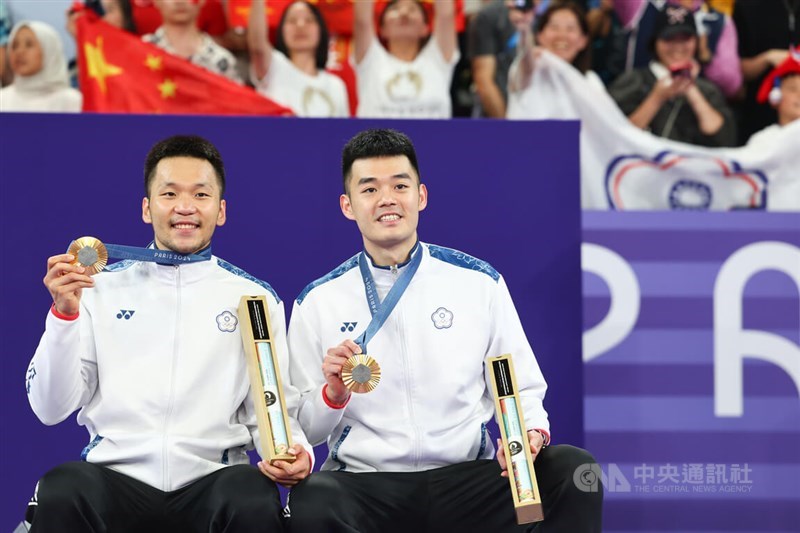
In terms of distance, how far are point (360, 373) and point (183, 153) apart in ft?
2.90

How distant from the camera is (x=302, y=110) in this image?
5.11 meters

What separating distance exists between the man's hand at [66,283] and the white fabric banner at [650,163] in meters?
2.74

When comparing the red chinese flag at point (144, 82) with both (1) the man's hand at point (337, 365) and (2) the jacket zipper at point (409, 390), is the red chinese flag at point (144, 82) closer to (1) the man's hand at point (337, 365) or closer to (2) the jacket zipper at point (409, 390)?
(2) the jacket zipper at point (409, 390)

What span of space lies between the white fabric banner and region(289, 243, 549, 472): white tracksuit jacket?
190 cm

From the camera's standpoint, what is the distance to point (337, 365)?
2.88m

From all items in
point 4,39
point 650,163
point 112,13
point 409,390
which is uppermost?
point 112,13

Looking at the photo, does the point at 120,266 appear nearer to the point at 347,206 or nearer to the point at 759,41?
the point at 347,206

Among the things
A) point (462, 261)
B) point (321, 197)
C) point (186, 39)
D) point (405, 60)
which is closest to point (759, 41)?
point (405, 60)

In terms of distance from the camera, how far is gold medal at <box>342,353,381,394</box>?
2.85 metres

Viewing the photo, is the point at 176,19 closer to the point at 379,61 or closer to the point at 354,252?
the point at 379,61

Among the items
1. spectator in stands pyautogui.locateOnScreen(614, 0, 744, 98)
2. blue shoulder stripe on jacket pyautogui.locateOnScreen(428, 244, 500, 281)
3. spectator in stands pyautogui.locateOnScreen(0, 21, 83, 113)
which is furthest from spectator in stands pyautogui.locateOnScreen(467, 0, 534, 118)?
blue shoulder stripe on jacket pyautogui.locateOnScreen(428, 244, 500, 281)

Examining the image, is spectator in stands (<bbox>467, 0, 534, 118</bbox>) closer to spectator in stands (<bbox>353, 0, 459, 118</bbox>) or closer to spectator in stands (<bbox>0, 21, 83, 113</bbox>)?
spectator in stands (<bbox>353, 0, 459, 118</bbox>)

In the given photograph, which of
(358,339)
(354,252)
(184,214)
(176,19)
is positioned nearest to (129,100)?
(176,19)

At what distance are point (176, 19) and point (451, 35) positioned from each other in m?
1.27
